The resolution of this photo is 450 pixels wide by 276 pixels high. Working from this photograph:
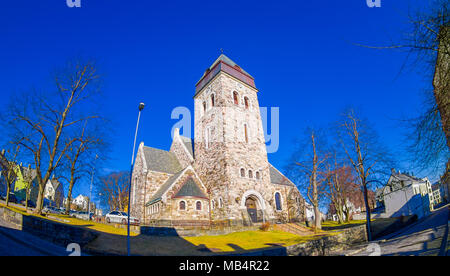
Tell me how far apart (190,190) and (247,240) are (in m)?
9.90

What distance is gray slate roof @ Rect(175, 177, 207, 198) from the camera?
87.9ft

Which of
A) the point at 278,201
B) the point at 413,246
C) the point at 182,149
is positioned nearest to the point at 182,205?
the point at 182,149

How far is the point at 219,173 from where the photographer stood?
27.5 meters

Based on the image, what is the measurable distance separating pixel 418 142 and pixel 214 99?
26.5m

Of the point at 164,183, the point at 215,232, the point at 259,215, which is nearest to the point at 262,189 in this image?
the point at 259,215

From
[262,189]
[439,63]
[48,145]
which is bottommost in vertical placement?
[262,189]

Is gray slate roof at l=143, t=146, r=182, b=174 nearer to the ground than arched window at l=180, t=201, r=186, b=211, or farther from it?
farther from it

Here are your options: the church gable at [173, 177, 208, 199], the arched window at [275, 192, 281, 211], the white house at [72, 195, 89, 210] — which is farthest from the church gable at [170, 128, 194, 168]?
the white house at [72, 195, 89, 210]

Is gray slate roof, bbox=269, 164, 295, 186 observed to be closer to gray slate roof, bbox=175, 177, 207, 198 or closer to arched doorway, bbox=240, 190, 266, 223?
arched doorway, bbox=240, 190, 266, 223

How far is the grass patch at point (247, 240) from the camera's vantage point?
1742 centimetres
